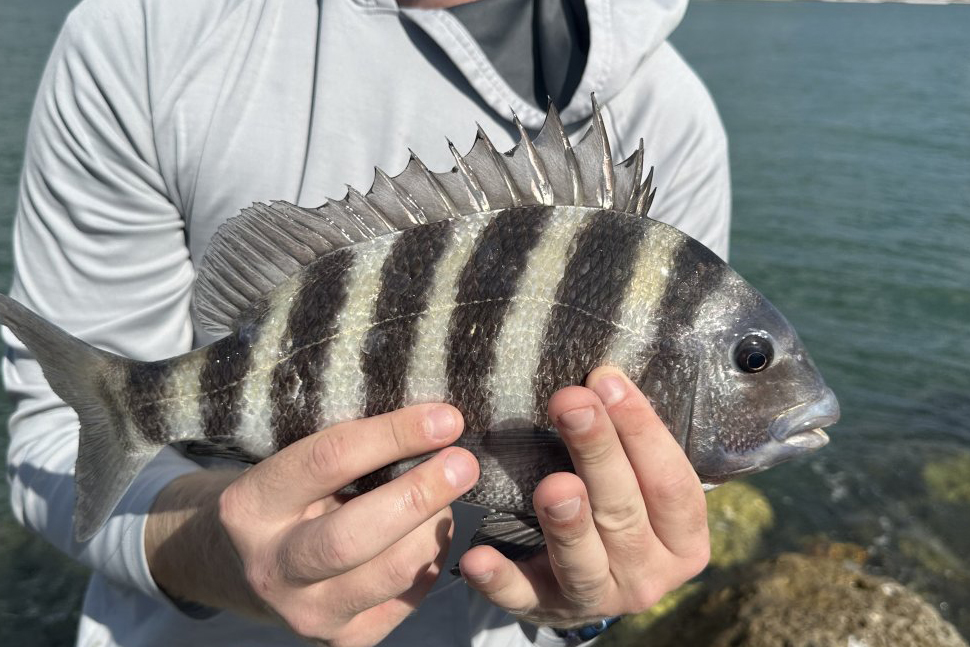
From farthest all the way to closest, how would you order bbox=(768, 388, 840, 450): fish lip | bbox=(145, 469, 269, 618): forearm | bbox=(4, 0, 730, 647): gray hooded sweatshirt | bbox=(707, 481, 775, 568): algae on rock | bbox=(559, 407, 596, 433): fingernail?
bbox=(707, 481, 775, 568): algae on rock < bbox=(4, 0, 730, 647): gray hooded sweatshirt < bbox=(145, 469, 269, 618): forearm < bbox=(768, 388, 840, 450): fish lip < bbox=(559, 407, 596, 433): fingernail

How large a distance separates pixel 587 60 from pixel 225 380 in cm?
126

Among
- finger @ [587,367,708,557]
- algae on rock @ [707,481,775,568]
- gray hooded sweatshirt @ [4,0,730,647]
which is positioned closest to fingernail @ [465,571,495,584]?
finger @ [587,367,708,557]

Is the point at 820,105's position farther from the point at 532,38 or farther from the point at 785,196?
the point at 532,38

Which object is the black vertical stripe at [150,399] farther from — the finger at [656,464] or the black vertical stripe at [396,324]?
the finger at [656,464]

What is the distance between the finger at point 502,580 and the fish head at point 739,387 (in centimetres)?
42

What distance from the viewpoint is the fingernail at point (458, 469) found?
1.59m

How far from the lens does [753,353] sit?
5.52 feet

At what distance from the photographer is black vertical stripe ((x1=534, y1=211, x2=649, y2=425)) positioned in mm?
1649

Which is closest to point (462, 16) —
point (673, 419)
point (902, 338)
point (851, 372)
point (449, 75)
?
point (449, 75)

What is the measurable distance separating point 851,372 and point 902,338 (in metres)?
1.14

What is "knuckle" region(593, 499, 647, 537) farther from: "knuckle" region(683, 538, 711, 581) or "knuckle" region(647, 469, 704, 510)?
"knuckle" region(683, 538, 711, 581)

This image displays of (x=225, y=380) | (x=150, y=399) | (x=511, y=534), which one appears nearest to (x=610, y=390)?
(x=511, y=534)

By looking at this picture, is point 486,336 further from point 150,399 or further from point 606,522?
point 150,399

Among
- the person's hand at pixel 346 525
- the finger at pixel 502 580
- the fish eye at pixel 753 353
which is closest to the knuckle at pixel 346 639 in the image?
the person's hand at pixel 346 525
